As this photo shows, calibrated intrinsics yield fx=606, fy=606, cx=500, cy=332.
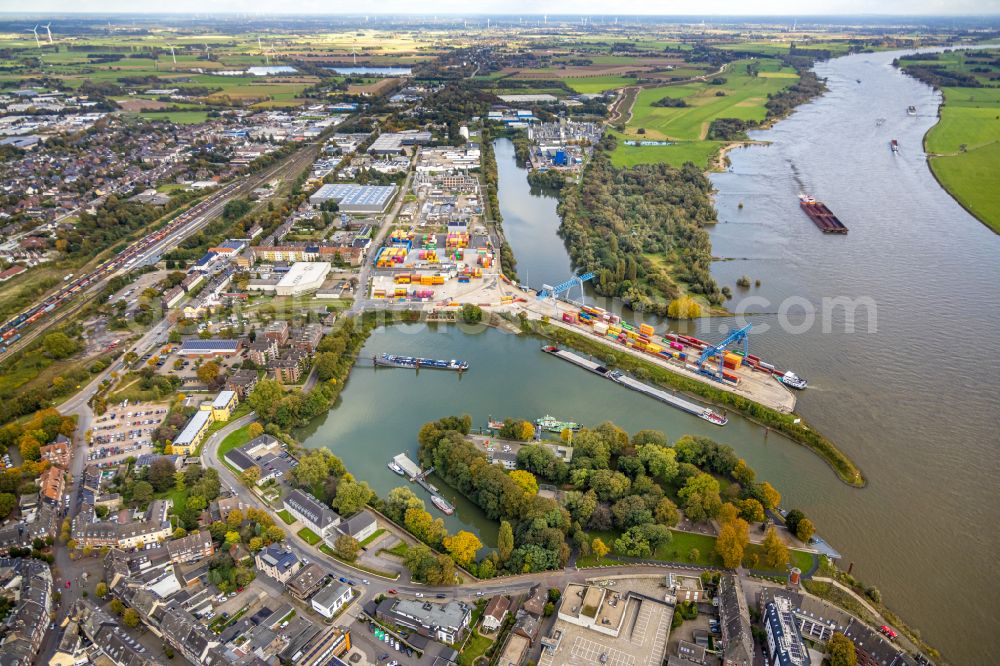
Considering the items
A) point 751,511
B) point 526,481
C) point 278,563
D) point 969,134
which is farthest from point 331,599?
point 969,134

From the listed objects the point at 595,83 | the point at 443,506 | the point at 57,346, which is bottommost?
the point at 57,346

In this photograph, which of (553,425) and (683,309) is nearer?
(553,425)

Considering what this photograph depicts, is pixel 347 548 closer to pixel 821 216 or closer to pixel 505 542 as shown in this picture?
pixel 505 542

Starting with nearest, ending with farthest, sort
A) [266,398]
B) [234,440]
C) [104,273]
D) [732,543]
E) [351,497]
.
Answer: [732,543] < [351,497] < [234,440] < [266,398] < [104,273]

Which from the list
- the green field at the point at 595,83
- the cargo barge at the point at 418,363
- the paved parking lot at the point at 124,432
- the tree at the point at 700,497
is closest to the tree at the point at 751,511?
the tree at the point at 700,497

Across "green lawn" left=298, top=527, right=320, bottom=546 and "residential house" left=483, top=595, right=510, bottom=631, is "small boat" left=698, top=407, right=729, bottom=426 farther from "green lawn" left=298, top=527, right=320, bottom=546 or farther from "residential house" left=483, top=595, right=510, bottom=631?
"green lawn" left=298, top=527, right=320, bottom=546

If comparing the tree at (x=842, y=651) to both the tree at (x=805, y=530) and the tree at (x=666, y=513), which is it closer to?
the tree at (x=805, y=530)
